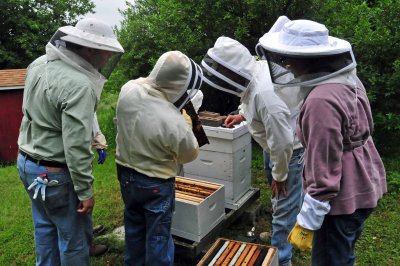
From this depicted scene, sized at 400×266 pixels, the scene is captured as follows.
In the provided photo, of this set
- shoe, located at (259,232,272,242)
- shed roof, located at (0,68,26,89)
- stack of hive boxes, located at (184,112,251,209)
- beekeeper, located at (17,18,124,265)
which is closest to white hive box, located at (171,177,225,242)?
stack of hive boxes, located at (184,112,251,209)

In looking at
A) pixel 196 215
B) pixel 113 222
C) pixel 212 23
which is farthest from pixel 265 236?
pixel 212 23

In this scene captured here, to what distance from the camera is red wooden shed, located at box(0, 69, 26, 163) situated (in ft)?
23.4

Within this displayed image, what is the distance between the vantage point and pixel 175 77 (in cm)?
252

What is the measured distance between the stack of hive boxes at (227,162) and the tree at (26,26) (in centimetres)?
1202

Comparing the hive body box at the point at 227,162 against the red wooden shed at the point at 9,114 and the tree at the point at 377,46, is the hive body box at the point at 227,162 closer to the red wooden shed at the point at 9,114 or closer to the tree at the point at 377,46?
the tree at the point at 377,46

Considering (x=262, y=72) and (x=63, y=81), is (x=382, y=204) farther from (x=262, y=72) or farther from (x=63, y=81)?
(x=63, y=81)

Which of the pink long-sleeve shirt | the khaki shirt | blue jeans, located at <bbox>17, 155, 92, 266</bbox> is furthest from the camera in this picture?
blue jeans, located at <bbox>17, 155, 92, 266</bbox>

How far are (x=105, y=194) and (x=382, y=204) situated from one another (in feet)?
11.7

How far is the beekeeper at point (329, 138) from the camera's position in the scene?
1.83m

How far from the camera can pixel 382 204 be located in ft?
14.9

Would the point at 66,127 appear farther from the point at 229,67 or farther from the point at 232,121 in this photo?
the point at 232,121

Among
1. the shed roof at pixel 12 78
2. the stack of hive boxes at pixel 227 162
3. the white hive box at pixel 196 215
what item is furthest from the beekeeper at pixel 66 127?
the shed roof at pixel 12 78

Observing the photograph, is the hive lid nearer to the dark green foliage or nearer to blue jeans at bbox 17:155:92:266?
blue jeans at bbox 17:155:92:266

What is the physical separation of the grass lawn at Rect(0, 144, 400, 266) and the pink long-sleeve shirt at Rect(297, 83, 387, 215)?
1722 millimetres
